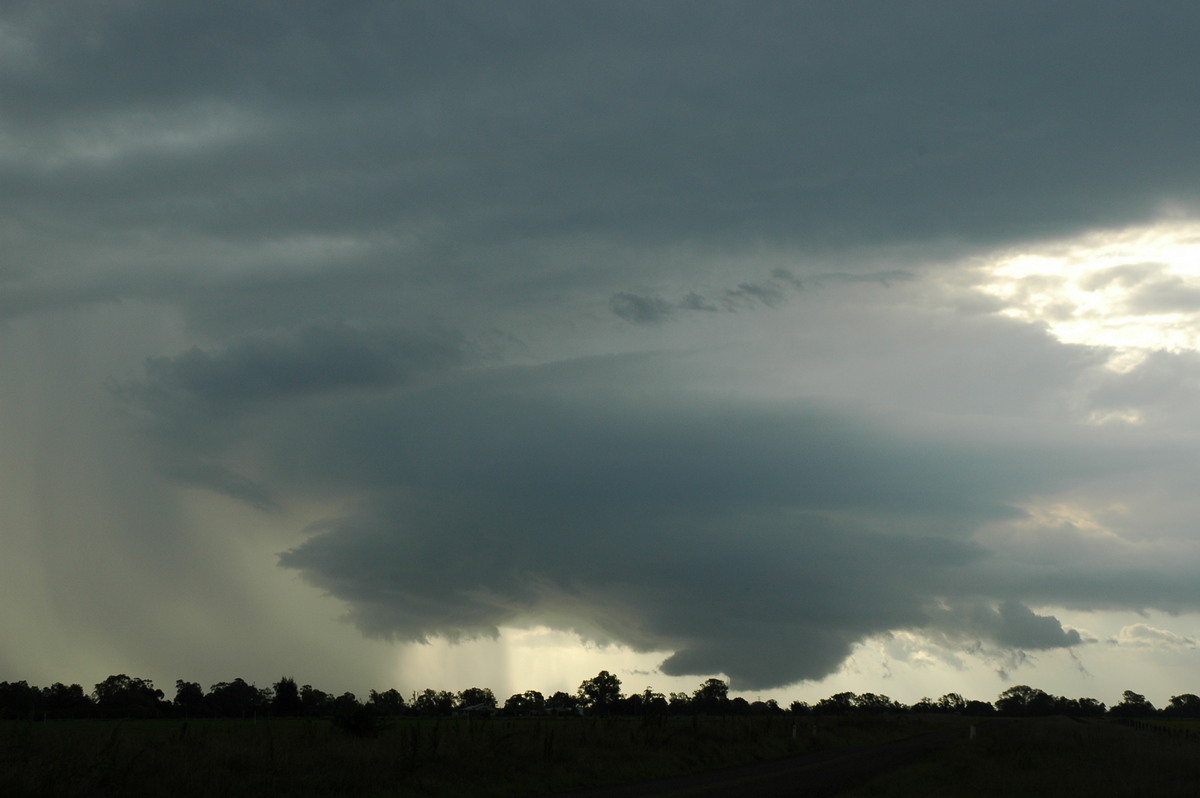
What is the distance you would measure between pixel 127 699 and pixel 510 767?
127m

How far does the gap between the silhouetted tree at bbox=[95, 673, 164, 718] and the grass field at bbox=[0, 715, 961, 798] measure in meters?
100

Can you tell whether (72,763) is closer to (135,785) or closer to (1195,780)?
(135,785)

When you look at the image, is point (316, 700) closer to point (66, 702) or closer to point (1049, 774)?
point (66, 702)

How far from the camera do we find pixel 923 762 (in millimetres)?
47219

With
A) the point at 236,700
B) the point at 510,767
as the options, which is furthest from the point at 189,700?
the point at 510,767

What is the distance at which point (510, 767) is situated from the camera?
3147 cm

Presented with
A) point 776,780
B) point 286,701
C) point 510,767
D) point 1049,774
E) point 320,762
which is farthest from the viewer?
point 286,701

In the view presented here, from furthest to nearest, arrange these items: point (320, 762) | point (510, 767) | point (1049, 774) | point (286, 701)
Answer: point (286, 701)
point (1049, 774)
point (510, 767)
point (320, 762)

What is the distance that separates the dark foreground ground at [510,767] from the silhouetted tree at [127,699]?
99.6 meters

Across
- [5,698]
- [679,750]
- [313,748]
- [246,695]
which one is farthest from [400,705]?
[313,748]

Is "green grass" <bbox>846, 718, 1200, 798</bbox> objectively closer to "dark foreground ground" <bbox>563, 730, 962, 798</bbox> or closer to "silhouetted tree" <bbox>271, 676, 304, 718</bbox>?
"dark foreground ground" <bbox>563, 730, 962, 798</bbox>

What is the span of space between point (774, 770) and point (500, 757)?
13177 mm

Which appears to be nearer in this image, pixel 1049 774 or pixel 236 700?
pixel 1049 774

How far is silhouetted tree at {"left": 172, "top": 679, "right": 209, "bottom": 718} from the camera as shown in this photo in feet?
441
